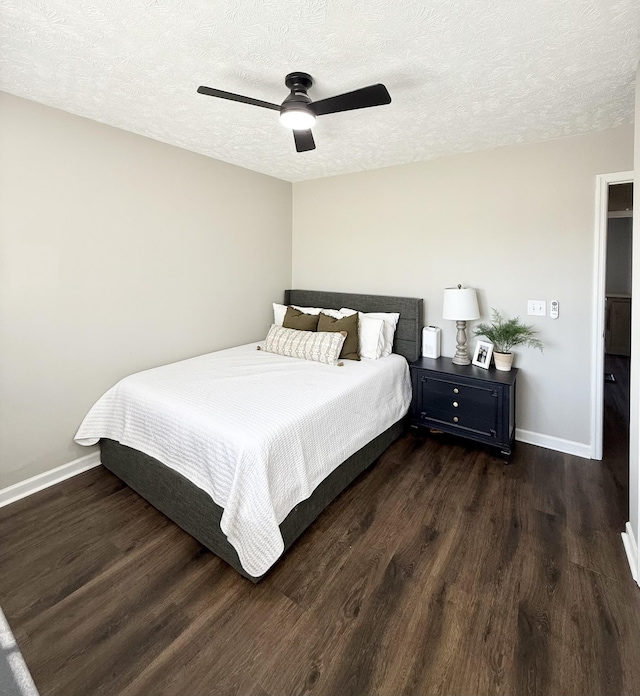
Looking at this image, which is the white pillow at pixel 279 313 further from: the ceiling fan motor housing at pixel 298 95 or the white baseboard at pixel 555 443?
the white baseboard at pixel 555 443

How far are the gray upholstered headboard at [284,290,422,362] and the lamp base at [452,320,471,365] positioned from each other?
0.34m

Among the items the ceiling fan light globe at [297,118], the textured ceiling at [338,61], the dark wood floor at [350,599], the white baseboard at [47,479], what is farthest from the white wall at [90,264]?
the ceiling fan light globe at [297,118]

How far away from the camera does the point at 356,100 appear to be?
1.82 m

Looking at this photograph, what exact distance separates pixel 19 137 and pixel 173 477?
2250mm

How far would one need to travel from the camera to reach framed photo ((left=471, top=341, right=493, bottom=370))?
10.4ft

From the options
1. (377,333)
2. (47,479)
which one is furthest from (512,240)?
(47,479)

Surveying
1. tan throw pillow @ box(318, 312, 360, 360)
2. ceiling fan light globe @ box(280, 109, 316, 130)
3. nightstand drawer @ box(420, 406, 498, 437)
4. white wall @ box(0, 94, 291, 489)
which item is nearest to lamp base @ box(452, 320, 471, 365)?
nightstand drawer @ box(420, 406, 498, 437)

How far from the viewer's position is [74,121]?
249 centimetres

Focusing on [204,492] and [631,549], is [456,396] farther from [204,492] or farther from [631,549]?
[204,492]

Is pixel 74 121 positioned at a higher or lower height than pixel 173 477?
higher

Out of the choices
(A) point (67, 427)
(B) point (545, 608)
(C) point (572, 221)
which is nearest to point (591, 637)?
(B) point (545, 608)

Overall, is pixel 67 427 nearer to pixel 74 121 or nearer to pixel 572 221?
pixel 74 121

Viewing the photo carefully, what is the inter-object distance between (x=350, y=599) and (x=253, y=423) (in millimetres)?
939

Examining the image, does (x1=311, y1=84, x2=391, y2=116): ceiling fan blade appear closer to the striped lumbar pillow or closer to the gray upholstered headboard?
the striped lumbar pillow
